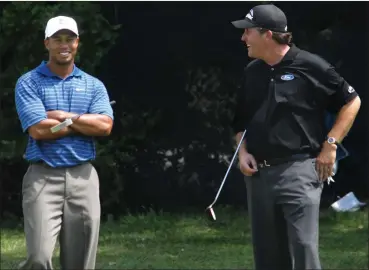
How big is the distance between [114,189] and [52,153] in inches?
211

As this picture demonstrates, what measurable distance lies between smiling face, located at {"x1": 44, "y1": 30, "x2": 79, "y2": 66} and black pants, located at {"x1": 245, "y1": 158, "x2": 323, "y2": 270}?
135cm

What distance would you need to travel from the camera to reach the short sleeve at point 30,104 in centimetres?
565

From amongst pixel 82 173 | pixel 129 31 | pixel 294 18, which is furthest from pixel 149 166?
pixel 82 173

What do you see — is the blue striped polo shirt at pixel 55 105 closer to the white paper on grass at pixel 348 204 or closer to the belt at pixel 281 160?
the belt at pixel 281 160

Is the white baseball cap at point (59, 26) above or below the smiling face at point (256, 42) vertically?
above

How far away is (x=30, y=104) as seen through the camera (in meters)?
5.69

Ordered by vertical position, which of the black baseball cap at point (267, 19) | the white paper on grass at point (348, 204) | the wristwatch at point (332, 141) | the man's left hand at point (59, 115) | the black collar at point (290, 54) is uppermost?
the black baseball cap at point (267, 19)

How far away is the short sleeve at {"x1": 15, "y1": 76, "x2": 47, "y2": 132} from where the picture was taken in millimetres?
5652

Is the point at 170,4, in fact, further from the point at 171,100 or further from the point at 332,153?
the point at 332,153

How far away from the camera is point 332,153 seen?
5.29 m

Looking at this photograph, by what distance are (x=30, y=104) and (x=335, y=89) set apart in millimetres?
1827

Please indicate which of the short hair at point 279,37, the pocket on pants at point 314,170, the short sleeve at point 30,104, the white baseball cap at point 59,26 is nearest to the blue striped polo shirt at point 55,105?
the short sleeve at point 30,104

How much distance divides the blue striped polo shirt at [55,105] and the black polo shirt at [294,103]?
3.53ft

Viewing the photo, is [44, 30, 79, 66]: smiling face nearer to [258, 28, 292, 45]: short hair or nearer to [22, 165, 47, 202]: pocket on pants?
[22, 165, 47, 202]: pocket on pants
